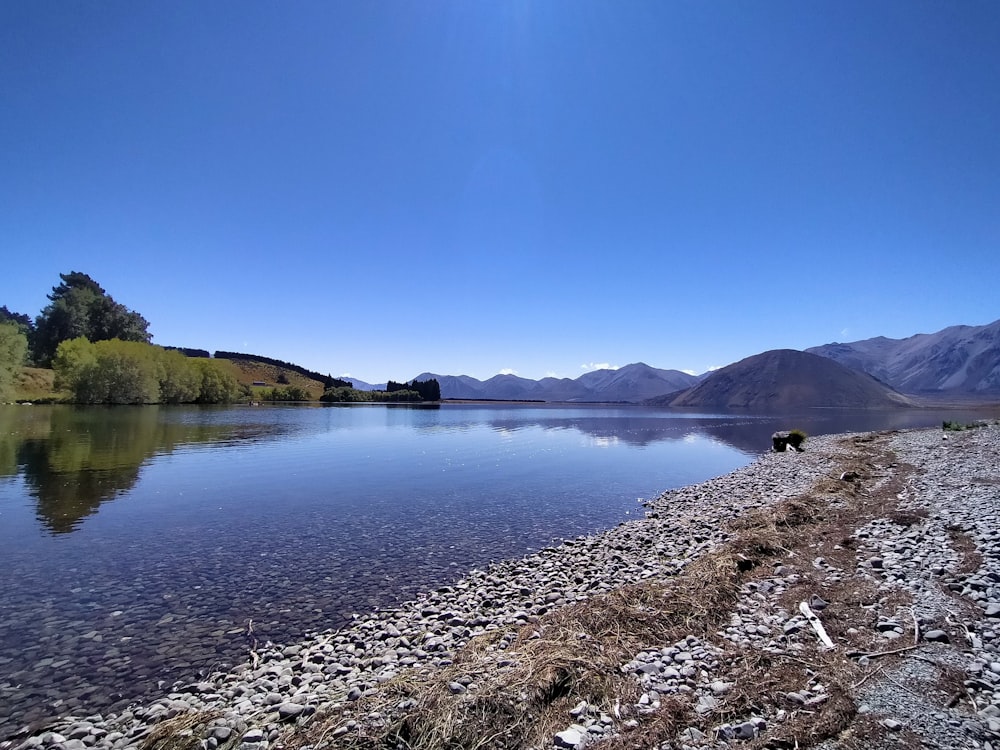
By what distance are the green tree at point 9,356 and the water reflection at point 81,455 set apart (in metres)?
33.3

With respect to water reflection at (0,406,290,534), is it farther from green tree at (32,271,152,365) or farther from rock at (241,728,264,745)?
green tree at (32,271,152,365)

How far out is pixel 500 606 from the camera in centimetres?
1188

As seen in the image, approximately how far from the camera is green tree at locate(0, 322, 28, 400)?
283ft

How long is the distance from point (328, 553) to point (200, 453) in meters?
32.2

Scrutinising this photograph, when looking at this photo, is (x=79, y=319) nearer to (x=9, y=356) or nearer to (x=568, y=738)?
(x=9, y=356)

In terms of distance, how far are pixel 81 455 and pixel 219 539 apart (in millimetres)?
29714

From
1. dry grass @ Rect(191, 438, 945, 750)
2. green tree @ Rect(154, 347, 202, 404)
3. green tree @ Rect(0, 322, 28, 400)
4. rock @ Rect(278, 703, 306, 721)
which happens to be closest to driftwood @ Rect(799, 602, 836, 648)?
dry grass @ Rect(191, 438, 945, 750)

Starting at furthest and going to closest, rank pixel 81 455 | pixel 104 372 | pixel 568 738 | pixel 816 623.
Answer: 1. pixel 104 372
2. pixel 81 455
3. pixel 816 623
4. pixel 568 738

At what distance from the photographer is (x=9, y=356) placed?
3469 inches

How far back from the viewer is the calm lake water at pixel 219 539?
10.0 m

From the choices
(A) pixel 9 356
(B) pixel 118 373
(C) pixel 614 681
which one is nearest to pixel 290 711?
(C) pixel 614 681

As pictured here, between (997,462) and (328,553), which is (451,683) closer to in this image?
(328,553)

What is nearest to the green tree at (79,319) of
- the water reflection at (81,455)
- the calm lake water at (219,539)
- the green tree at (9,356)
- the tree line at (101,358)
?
the tree line at (101,358)

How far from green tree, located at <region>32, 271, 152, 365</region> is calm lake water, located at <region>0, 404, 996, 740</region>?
126989mm
